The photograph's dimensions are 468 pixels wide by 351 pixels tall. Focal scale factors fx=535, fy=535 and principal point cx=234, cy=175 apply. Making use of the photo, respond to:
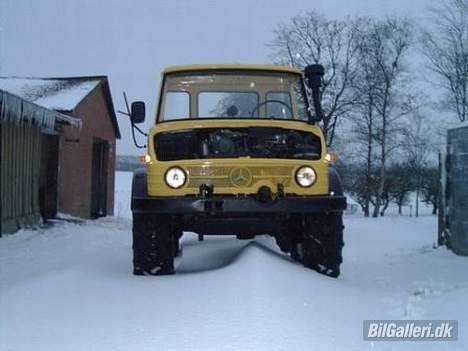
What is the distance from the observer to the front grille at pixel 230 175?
5344 millimetres

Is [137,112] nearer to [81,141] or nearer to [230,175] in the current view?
[230,175]

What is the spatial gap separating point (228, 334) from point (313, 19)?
40500mm

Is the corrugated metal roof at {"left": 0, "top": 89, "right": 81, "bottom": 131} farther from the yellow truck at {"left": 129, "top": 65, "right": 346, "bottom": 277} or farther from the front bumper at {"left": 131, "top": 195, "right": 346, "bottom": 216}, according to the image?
the front bumper at {"left": 131, "top": 195, "right": 346, "bottom": 216}

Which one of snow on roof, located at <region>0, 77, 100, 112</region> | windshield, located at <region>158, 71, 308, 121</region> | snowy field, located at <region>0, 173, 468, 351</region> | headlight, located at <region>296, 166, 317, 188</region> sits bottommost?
snowy field, located at <region>0, 173, 468, 351</region>

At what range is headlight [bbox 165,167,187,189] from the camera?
210 inches

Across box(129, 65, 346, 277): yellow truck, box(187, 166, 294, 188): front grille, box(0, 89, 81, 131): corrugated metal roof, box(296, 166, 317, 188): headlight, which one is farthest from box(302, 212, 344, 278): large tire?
box(0, 89, 81, 131): corrugated metal roof

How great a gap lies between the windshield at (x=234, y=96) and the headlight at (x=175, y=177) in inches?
60.4

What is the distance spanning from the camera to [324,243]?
5.79 meters

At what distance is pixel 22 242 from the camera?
10.1 m

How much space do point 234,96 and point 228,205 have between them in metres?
2.24

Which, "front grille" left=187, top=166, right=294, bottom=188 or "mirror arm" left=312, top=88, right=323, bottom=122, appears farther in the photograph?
"mirror arm" left=312, top=88, right=323, bottom=122

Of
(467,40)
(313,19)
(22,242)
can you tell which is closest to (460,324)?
(22,242)

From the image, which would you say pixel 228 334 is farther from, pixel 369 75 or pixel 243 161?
pixel 369 75

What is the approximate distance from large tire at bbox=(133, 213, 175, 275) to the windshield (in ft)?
5.42
